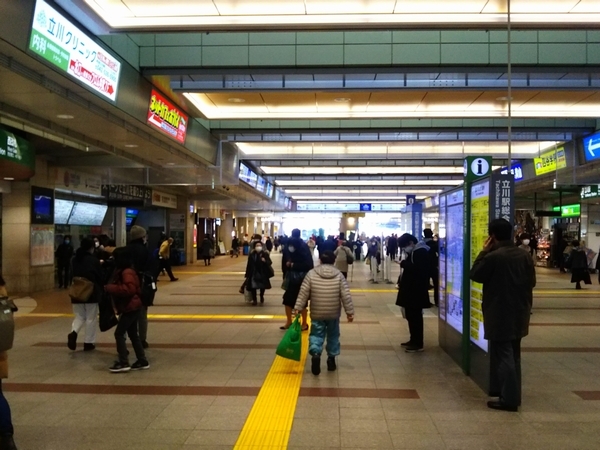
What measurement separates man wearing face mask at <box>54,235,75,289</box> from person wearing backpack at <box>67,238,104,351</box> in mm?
8587

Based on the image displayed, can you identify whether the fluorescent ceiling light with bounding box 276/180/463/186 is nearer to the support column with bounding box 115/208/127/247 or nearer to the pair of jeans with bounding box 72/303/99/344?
the support column with bounding box 115/208/127/247

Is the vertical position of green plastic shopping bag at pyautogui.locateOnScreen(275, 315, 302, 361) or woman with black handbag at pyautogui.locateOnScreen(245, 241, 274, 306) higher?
woman with black handbag at pyautogui.locateOnScreen(245, 241, 274, 306)

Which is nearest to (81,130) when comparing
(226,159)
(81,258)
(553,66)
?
(81,258)

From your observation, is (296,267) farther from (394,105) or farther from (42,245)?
(42,245)

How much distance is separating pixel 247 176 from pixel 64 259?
775 centimetres

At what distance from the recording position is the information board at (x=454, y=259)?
22.9 ft

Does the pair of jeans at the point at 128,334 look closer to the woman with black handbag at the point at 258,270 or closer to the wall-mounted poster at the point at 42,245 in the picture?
the woman with black handbag at the point at 258,270

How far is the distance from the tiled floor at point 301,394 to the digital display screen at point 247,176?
35.7 feet

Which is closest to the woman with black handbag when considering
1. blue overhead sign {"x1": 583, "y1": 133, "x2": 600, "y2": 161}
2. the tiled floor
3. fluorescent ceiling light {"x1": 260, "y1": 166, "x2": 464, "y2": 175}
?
the tiled floor

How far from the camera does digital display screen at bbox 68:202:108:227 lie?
1822cm

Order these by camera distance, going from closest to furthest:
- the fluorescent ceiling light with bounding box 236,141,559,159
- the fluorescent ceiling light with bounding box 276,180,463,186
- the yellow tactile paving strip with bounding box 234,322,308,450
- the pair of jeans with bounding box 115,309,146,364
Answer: the yellow tactile paving strip with bounding box 234,322,308,450
the pair of jeans with bounding box 115,309,146,364
the fluorescent ceiling light with bounding box 236,141,559,159
the fluorescent ceiling light with bounding box 276,180,463,186

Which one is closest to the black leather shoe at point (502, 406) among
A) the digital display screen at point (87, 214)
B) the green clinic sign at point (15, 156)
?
the green clinic sign at point (15, 156)

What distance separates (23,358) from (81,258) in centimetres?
147

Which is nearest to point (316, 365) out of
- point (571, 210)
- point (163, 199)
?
point (163, 199)
